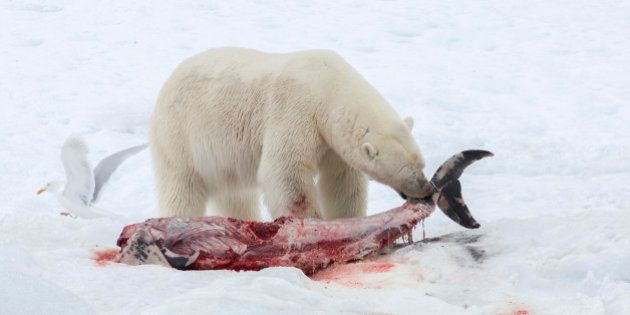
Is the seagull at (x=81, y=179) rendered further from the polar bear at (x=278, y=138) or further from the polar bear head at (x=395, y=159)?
the polar bear head at (x=395, y=159)

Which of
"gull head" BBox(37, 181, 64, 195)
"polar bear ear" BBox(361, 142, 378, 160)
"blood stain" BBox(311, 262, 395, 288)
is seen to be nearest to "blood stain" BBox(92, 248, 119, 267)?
"blood stain" BBox(311, 262, 395, 288)

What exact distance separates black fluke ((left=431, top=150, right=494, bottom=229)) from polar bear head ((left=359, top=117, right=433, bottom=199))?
138 millimetres

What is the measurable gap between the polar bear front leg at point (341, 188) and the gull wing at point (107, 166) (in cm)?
210

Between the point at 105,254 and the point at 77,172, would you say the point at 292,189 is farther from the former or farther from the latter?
the point at 77,172

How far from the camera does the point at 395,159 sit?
14.3ft

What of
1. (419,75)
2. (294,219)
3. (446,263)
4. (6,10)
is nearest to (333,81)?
(294,219)

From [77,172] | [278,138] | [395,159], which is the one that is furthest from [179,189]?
[395,159]

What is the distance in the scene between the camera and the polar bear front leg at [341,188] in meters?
5.02

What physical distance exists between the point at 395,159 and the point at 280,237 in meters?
0.87

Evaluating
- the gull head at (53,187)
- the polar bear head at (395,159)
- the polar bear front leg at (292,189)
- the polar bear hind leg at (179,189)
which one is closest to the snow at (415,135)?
the gull head at (53,187)

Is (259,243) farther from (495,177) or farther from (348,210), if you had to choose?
(495,177)

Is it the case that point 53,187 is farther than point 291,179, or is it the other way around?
point 53,187

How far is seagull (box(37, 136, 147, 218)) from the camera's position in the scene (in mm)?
5809

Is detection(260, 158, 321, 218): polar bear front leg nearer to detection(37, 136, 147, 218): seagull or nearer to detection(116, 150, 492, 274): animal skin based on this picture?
detection(116, 150, 492, 274): animal skin
